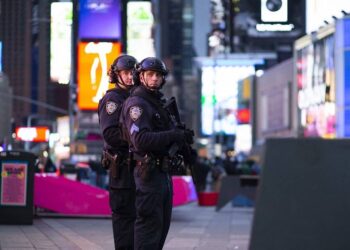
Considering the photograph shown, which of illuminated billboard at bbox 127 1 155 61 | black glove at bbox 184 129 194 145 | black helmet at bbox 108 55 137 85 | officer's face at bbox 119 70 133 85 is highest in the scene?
illuminated billboard at bbox 127 1 155 61

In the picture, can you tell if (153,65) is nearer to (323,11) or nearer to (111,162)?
(111,162)

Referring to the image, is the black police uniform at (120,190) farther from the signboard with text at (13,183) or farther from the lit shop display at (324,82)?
the lit shop display at (324,82)

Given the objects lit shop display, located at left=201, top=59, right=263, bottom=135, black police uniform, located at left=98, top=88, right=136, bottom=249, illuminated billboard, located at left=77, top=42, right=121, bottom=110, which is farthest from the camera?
lit shop display, located at left=201, top=59, right=263, bottom=135

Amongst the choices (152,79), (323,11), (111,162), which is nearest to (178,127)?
(152,79)

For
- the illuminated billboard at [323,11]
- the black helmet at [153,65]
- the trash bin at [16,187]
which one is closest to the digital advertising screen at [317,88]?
the illuminated billboard at [323,11]

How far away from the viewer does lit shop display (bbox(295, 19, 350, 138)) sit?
47.1 meters

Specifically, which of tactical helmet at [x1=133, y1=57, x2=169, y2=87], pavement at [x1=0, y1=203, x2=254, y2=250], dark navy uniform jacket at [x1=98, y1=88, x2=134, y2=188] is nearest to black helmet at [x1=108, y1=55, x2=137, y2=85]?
dark navy uniform jacket at [x1=98, y1=88, x2=134, y2=188]

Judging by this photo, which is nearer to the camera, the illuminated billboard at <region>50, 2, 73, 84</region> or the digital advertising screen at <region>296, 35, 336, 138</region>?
the illuminated billboard at <region>50, 2, 73, 84</region>

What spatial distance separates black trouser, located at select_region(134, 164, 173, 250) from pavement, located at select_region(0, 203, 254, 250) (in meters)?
4.18

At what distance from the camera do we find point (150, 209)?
24.2 ft

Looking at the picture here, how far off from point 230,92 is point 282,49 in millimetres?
25631

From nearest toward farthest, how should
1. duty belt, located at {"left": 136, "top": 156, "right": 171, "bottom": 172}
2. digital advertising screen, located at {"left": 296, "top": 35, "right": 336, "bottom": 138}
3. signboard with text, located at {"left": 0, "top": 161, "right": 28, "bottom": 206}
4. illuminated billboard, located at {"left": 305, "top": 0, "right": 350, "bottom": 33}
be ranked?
duty belt, located at {"left": 136, "top": 156, "right": 171, "bottom": 172} → signboard with text, located at {"left": 0, "top": 161, "right": 28, "bottom": 206} → digital advertising screen, located at {"left": 296, "top": 35, "right": 336, "bottom": 138} → illuminated billboard, located at {"left": 305, "top": 0, "right": 350, "bottom": 33}

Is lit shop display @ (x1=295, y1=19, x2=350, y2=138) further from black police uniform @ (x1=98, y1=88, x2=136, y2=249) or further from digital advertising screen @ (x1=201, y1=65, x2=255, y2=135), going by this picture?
digital advertising screen @ (x1=201, y1=65, x2=255, y2=135)

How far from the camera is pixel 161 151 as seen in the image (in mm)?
7520
